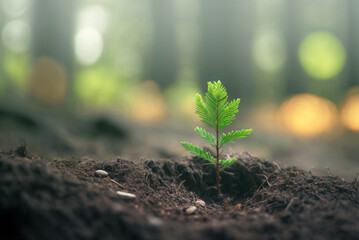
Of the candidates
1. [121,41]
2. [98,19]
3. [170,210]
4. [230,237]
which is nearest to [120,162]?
[170,210]

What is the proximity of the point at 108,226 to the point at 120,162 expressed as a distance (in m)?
1.28

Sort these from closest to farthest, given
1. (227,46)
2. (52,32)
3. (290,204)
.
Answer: (290,204), (227,46), (52,32)

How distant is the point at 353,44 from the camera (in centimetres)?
1714

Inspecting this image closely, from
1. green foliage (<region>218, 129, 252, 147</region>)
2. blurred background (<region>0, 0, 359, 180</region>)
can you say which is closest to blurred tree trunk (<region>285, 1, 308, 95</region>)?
blurred background (<region>0, 0, 359, 180</region>)

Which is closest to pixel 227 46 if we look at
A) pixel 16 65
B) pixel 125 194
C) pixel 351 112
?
pixel 351 112

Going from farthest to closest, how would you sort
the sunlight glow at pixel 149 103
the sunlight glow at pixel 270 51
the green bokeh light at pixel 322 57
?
the sunlight glow at pixel 270 51 < the green bokeh light at pixel 322 57 < the sunlight glow at pixel 149 103

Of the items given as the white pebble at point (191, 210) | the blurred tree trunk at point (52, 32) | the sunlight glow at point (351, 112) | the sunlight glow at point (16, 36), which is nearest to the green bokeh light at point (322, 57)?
the sunlight glow at point (351, 112)

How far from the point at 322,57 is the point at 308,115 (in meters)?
4.52

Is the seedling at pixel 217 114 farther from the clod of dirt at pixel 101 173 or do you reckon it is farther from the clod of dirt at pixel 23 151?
the clod of dirt at pixel 23 151

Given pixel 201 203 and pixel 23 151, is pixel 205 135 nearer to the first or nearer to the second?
pixel 201 203

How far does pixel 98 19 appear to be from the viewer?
23578 mm

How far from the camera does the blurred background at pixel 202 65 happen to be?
14117 millimetres

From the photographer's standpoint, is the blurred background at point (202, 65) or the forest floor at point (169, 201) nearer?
the forest floor at point (169, 201)

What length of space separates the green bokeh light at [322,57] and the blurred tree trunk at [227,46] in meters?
3.36
